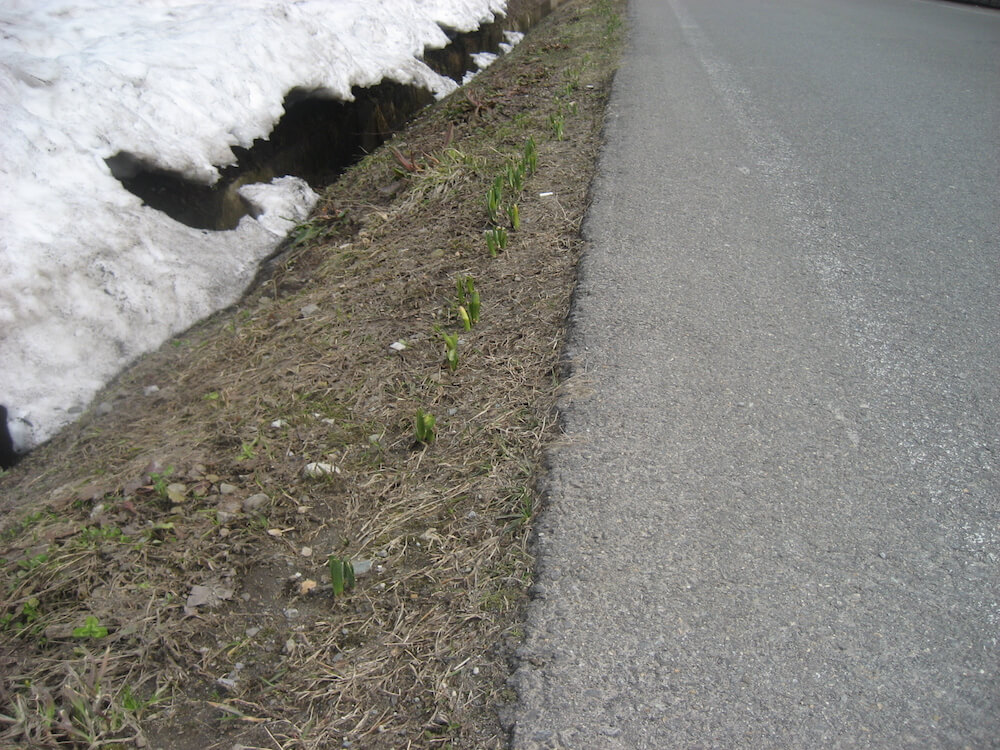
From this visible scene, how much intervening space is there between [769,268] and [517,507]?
6.05 ft

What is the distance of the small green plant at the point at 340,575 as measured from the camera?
1989 millimetres

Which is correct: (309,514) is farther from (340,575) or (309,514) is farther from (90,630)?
(90,630)

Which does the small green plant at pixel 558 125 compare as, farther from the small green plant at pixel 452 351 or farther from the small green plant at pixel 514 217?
the small green plant at pixel 452 351

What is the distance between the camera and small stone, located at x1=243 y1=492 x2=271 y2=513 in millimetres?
2375

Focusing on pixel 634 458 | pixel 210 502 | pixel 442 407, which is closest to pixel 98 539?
pixel 210 502

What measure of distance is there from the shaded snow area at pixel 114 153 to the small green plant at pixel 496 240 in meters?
1.25

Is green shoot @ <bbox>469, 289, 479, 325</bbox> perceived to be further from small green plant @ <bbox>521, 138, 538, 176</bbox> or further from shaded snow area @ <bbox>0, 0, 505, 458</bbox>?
small green plant @ <bbox>521, 138, 538, 176</bbox>

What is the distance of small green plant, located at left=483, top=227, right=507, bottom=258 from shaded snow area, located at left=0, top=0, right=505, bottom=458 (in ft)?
4.09

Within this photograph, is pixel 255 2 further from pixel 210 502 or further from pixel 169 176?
pixel 210 502

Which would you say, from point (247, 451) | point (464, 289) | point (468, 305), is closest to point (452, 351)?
point (468, 305)

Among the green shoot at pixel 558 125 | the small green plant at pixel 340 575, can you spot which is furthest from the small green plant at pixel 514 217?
the small green plant at pixel 340 575

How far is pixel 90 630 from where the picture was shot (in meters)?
1.99

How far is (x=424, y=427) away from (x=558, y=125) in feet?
10.9

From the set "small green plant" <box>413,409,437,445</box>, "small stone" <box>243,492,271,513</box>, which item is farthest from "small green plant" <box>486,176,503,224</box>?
"small stone" <box>243,492,271,513</box>
